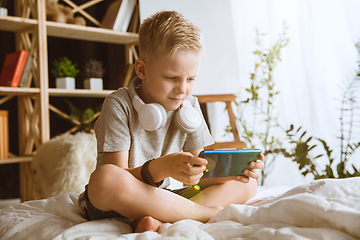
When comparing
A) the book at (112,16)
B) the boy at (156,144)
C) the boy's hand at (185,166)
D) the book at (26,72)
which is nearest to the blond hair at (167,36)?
the boy at (156,144)

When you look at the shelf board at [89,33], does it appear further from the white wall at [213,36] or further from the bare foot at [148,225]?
the bare foot at [148,225]

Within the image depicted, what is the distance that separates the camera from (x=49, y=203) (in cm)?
109

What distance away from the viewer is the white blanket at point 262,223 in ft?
1.94

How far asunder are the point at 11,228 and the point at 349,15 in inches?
73.6

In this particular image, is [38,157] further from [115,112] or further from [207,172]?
[207,172]

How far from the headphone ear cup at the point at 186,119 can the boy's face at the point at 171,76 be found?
0.03 metres

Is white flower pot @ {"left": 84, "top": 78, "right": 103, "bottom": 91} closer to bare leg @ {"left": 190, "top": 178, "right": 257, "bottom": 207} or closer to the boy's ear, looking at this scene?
the boy's ear

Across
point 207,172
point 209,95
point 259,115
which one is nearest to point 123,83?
point 209,95

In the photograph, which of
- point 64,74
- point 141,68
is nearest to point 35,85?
point 64,74

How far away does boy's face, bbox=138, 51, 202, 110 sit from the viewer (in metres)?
0.97

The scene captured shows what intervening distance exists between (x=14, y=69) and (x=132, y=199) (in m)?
1.57

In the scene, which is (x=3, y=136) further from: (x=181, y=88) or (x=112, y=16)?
(x=181, y=88)

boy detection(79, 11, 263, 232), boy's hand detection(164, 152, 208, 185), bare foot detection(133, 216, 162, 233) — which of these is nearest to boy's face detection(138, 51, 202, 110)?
boy detection(79, 11, 263, 232)

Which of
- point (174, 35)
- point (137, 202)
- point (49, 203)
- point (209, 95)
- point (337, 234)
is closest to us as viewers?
point (337, 234)
